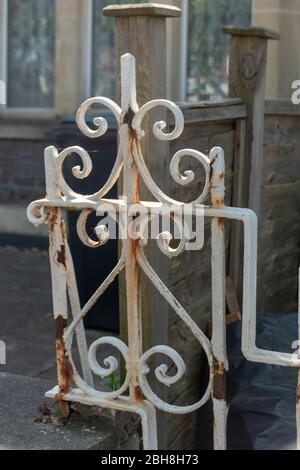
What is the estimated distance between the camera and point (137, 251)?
2.21m

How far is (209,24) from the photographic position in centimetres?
673

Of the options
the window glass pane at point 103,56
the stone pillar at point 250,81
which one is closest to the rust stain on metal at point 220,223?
the stone pillar at point 250,81

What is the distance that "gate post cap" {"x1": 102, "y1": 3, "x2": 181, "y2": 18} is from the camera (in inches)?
104

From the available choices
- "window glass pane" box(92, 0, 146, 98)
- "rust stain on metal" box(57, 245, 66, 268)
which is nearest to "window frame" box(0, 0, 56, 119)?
"window glass pane" box(92, 0, 146, 98)

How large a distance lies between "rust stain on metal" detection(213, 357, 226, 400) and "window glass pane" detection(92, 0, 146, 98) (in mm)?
5461

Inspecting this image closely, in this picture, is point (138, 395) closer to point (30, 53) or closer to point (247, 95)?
point (247, 95)

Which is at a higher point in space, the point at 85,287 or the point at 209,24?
the point at 209,24

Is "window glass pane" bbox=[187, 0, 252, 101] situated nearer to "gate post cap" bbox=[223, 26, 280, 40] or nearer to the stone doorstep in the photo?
"gate post cap" bbox=[223, 26, 280, 40]

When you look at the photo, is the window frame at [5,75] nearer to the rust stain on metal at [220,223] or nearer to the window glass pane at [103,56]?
the window glass pane at [103,56]

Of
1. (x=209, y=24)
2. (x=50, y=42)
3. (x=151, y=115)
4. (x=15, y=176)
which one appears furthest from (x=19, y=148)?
(x=151, y=115)

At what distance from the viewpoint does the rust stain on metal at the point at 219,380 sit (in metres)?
2.13

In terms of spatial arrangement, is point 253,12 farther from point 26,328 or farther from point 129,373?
point 129,373

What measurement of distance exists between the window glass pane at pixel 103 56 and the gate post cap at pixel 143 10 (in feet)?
15.1

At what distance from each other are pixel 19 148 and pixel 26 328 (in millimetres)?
3070
